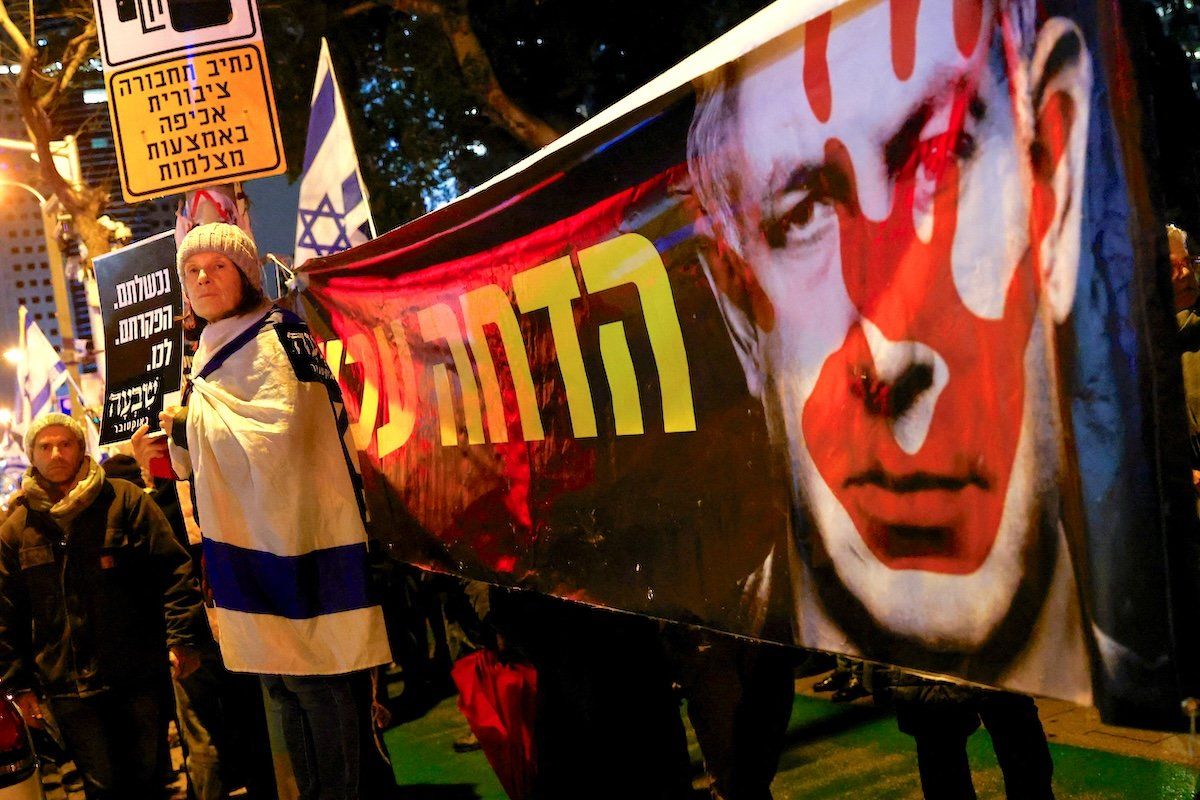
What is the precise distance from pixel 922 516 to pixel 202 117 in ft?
17.1

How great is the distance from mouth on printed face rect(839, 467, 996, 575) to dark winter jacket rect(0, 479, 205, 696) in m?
3.89

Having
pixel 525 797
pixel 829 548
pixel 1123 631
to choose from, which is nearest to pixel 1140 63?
pixel 1123 631

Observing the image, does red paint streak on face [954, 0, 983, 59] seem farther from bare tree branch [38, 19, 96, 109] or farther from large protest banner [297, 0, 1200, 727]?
bare tree branch [38, 19, 96, 109]

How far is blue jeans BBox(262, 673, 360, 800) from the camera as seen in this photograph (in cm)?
417

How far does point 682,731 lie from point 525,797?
0.62 m

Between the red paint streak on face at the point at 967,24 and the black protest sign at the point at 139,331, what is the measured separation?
563 centimetres

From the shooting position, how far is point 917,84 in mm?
2123

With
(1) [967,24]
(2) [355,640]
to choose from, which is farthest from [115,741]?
(1) [967,24]

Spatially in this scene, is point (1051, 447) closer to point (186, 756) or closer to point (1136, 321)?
point (1136, 321)

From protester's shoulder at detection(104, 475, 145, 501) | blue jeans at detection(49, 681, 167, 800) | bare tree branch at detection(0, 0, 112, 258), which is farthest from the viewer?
bare tree branch at detection(0, 0, 112, 258)

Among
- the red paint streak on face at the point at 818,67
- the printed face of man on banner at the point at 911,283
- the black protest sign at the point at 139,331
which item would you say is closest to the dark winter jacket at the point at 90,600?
the black protest sign at the point at 139,331

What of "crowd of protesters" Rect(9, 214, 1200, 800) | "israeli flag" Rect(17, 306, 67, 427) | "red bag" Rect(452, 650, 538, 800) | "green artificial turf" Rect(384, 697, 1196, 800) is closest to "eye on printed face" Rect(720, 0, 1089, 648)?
"crowd of protesters" Rect(9, 214, 1200, 800)

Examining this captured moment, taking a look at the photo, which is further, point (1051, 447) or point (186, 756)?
point (186, 756)

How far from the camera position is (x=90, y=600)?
216 inches
